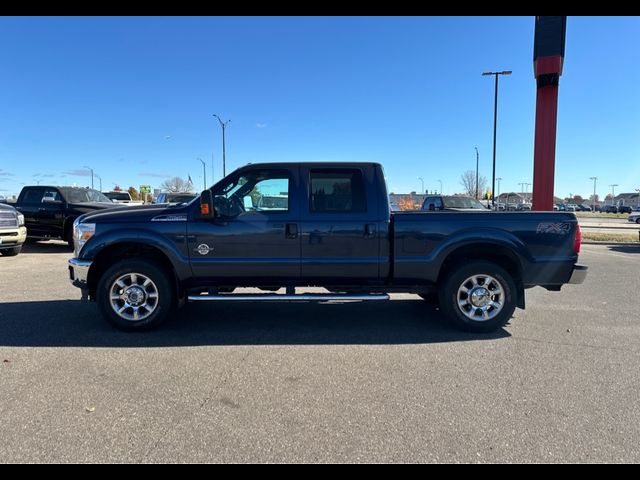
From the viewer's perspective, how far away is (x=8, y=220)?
1137 cm

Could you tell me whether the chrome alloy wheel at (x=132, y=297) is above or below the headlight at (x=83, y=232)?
below

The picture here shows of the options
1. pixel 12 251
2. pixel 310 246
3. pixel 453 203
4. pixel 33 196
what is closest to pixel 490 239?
pixel 310 246

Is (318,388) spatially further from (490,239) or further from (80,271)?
(80,271)

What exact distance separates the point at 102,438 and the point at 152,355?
1566 mm

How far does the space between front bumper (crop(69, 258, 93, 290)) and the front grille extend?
802 cm

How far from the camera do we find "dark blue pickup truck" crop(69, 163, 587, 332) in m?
5.04

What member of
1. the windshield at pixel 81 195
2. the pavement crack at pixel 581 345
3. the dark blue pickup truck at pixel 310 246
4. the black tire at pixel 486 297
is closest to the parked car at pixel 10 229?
the windshield at pixel 81 195

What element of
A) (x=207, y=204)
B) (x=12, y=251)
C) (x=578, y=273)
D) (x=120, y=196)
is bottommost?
(x=12, y=251)

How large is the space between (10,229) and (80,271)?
8.28 metres

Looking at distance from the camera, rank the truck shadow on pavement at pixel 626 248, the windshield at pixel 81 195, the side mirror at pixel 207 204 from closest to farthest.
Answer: the side mirror at pixel 207 204 < the windshield at pixel 81 195 < the truck shadow on pavement at pixel 626 248

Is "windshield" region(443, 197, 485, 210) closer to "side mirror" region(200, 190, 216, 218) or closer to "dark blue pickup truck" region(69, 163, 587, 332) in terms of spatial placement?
"dark blue pickup truck" region(69, 163, 587, 332)

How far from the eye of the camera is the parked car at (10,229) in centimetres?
1118

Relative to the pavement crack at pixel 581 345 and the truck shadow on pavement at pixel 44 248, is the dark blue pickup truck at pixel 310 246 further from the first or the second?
the truck shadow on pavement at pixel 44 248

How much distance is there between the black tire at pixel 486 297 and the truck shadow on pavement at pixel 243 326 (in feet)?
0.47
